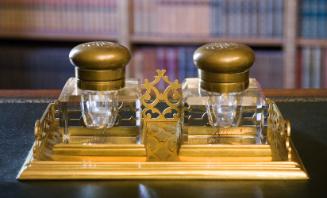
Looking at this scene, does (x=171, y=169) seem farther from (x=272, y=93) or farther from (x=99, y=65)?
(x=272, y=93)

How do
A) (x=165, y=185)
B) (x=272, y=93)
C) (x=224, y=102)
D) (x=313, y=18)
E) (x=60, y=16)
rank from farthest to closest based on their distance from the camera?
(x=60, y=16) → (x=313, y=18) → (x=272, y=93) → (x=224, y=102) → (x=165, y=185)

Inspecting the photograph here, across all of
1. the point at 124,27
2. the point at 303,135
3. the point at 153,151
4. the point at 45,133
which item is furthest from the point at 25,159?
the point at 124,27

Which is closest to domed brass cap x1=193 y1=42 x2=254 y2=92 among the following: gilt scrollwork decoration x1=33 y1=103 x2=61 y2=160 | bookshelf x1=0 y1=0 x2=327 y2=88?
gilt scrollwork decoration x1=33 y1=103 x2=61 y2=160

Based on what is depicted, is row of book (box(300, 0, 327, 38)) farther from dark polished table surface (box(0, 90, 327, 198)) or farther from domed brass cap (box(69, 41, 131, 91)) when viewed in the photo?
domed brass cap (box(69, 41, 131, 91))

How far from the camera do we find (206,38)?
2.51 meters

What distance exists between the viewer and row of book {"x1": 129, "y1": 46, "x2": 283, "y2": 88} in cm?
254

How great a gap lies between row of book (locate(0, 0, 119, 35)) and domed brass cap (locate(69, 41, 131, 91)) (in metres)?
1.63

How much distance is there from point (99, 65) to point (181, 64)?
1.68 metres

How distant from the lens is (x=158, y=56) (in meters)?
2.60

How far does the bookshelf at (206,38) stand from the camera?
8.05ft

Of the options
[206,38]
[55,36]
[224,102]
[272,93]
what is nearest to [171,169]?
[224,102]

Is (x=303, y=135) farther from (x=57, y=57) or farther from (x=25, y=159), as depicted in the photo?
(x=57, y=57)

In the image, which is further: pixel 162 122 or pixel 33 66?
pixel 33 66

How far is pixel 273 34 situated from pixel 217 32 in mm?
203
